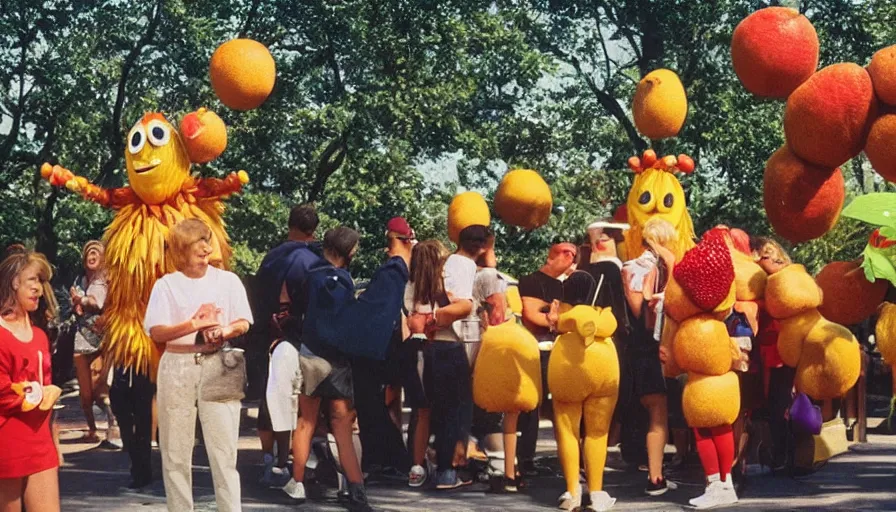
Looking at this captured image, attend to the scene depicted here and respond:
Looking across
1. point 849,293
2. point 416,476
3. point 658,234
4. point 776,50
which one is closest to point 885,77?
point 776,50

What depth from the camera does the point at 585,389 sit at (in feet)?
25.5

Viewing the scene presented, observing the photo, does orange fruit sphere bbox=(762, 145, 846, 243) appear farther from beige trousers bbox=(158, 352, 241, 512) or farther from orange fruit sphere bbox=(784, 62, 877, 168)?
beige trousers bbox=(158, 352, 241, 512)

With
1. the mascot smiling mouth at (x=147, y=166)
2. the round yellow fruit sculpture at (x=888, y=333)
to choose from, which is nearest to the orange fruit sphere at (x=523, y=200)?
the mascot smiling mouth at (x=147, y=166)

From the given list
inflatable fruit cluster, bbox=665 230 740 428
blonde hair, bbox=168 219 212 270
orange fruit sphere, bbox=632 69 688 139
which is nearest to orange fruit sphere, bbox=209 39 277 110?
blonde hair, bbox=168 219 212 270

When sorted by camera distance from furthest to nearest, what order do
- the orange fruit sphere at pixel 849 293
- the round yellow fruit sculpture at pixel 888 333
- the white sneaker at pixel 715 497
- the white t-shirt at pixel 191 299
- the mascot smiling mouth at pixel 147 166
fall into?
the mascot smiling mouth at pixel 147 166
the white sneaker at pixel 715 497
the white t-shirt at pixel 191 299
the round yellow fruit sculpture at pixel 888 333
the orange fruit sphere at pixel 849 293

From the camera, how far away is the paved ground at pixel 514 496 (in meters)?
8.00

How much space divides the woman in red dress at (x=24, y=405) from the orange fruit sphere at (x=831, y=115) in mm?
3274

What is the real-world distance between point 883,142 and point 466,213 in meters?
6.07

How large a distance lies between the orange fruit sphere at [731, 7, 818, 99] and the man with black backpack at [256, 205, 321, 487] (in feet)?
13.0

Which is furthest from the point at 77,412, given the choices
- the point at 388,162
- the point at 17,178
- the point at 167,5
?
the point at 17,178

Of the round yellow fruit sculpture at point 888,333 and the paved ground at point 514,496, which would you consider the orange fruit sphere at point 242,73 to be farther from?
the round yellow fruit sculpture at point 888,333

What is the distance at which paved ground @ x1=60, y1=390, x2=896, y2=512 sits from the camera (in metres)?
8.00

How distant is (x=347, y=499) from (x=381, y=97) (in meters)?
7.55

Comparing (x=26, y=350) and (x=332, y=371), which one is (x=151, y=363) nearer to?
(x=332, y=371)
